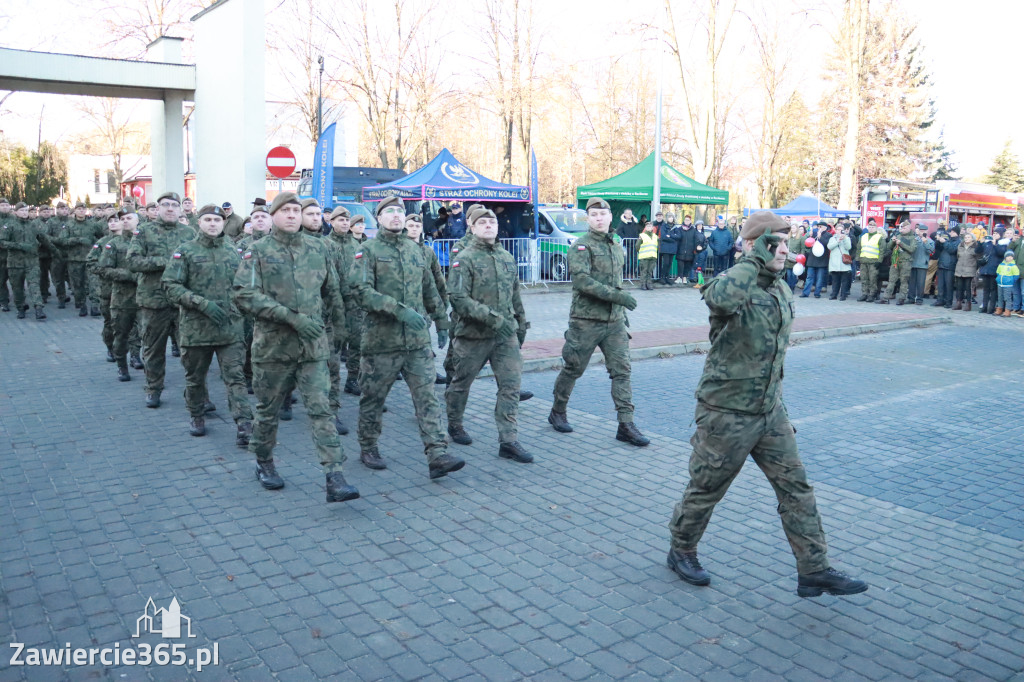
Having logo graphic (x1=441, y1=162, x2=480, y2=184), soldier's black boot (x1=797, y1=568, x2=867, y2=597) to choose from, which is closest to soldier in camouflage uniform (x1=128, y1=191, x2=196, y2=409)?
soldier's black boot (x1=797, y1=568, x2=867, y2=597)

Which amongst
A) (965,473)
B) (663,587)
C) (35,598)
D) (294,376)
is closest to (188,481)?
(294,376)

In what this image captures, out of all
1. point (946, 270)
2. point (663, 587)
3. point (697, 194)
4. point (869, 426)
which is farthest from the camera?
point (697, 194)

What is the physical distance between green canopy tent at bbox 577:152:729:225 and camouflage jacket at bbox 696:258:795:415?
20079 millimetres

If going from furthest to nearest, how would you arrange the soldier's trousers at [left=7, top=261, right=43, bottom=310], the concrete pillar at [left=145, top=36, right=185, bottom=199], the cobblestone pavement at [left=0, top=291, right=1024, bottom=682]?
1. the concrete pillar at [left=145, top=36, right=185, bottom=199]
2. the soldier's trousers at [left=7, top=261, right=43, bottom=310]
3. the cobblestone pavement at [left=0, top=291, right=1024, bottom=682]

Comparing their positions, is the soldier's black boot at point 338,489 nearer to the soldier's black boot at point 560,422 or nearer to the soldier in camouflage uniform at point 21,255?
the soldier's black boot at point 560,422

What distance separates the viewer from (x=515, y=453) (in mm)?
6887

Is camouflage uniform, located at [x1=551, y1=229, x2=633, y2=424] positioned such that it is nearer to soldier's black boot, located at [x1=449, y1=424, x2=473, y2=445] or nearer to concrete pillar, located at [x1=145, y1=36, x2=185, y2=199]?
soldier's black boot, located at [x1=449, y1=424, x2=473, y2=445]

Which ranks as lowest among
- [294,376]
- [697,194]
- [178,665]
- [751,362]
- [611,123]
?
[178,665]

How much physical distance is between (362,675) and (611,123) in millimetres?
50329

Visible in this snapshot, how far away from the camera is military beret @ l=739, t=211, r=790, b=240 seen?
4.31 m

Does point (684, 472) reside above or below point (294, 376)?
below

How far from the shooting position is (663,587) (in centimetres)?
466

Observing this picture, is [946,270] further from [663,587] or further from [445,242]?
[663,587]

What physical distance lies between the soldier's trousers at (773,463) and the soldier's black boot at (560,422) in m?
3.43
